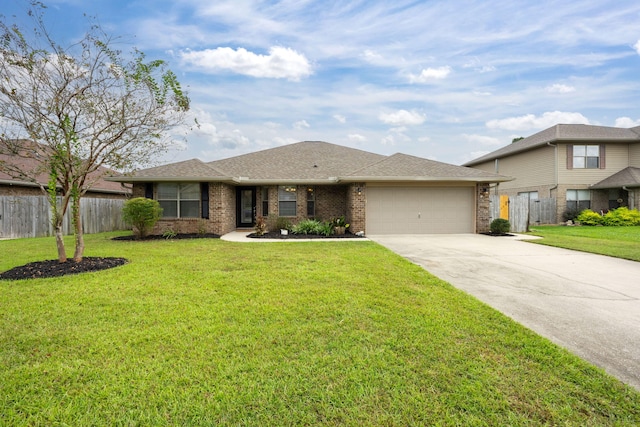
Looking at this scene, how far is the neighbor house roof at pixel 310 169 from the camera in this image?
11977 millimetres

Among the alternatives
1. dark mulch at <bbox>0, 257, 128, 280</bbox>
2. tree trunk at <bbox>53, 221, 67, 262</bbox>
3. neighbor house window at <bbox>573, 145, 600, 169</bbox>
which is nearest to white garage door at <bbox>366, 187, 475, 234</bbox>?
dark mulch at <bbox>0, 257, 128, 280</bbox>

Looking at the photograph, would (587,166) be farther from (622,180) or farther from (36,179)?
(36,179)

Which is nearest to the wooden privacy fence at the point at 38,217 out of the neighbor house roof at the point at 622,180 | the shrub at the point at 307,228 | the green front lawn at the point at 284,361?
the shrub at the point at 307,228

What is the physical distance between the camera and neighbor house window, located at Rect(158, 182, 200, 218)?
12.4 metres

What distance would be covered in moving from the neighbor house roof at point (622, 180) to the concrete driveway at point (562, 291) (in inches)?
501

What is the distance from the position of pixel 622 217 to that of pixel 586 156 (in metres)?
4.09

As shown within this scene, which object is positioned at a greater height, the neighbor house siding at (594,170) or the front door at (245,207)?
the neighbor house siding at (594,170)

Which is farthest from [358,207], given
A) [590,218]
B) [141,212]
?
[590,218]

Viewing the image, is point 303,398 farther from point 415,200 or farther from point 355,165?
point 355,165

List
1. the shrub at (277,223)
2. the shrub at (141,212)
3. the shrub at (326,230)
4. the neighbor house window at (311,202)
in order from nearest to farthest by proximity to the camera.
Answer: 1. the shrub at (141,212)
2. the shrub at (326,230)
3. the shrub at (277,223)
4. the neighbor house window at (311,202)

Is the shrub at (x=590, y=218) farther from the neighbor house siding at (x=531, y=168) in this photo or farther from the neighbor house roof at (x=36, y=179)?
the neighbor house roof at (x=36, y=179)

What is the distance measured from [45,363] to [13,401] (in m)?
0.51

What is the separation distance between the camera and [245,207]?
15250 mm

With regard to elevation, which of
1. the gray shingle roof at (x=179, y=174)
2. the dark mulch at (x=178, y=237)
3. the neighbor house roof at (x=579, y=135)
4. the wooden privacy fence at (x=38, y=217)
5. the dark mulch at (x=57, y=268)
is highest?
the neighbor house roof at (x=579, y=135)
